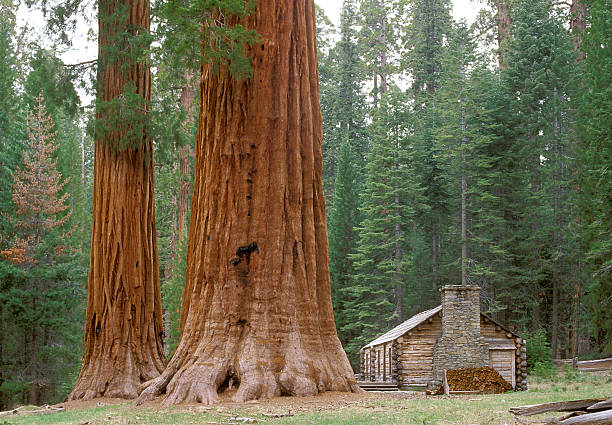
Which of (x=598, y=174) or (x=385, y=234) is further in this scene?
(x=385, y=234)

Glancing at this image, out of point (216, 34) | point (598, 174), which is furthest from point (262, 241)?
point (598, 174)

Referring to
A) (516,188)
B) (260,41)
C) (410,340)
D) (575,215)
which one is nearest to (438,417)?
(260,41)

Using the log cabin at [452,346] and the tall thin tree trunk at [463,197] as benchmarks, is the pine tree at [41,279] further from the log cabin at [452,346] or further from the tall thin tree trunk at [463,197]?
the tall thin tree trunk at [463,197]

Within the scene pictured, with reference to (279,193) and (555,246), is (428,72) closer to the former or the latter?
(555,246)

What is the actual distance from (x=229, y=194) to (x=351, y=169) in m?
31.8

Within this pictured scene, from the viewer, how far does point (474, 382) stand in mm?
19891

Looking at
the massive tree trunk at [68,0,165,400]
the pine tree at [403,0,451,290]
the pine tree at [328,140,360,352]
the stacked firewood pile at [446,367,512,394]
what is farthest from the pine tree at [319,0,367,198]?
the massive tree trunk at [68,0,165,400]

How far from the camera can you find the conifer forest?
8.98m

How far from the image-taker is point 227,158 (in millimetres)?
9195

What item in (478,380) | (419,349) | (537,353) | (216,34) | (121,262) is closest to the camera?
(216,34)

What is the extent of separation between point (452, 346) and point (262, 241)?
15.2m

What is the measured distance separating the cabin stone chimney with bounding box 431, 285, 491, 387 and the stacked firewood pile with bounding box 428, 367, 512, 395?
170 centimetres

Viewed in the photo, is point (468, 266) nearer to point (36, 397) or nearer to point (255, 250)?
point (36, 397)

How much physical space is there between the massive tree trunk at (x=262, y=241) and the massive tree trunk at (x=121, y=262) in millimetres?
3388
